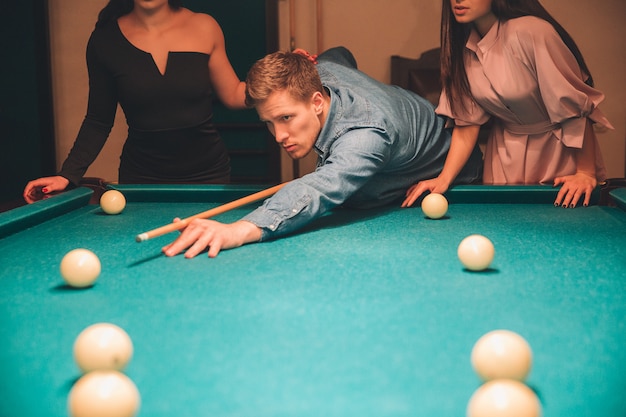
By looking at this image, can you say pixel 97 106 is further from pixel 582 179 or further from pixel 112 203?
pixel 582 179

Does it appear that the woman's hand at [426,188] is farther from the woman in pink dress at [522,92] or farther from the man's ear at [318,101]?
the man's ear at [318,101]

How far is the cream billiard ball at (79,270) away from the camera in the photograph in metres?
1.57

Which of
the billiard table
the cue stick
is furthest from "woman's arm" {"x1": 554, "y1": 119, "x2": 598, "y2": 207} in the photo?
the cue stick

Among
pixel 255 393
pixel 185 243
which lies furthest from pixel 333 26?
pixel 255 393

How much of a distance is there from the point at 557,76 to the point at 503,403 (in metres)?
1.97

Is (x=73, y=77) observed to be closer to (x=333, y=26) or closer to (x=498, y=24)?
(x=333, y=26)

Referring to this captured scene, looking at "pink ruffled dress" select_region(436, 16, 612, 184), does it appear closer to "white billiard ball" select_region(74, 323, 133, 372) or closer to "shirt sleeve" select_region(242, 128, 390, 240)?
"shirt sleeve" select_region(242, 128, 390, 240)

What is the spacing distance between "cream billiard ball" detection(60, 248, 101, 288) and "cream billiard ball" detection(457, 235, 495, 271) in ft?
2.77

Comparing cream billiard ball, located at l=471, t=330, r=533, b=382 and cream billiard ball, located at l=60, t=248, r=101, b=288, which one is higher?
cream billiard ball, located at l=471, t=330, r=533, b=382

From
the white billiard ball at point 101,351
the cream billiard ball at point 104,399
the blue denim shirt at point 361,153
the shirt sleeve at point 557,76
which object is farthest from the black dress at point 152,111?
the cream billiard ball at point 104,399

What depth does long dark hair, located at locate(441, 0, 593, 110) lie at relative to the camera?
2674 mm

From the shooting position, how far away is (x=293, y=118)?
2404mm

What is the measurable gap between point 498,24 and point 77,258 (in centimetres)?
184

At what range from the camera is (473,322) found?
4.28 ft
